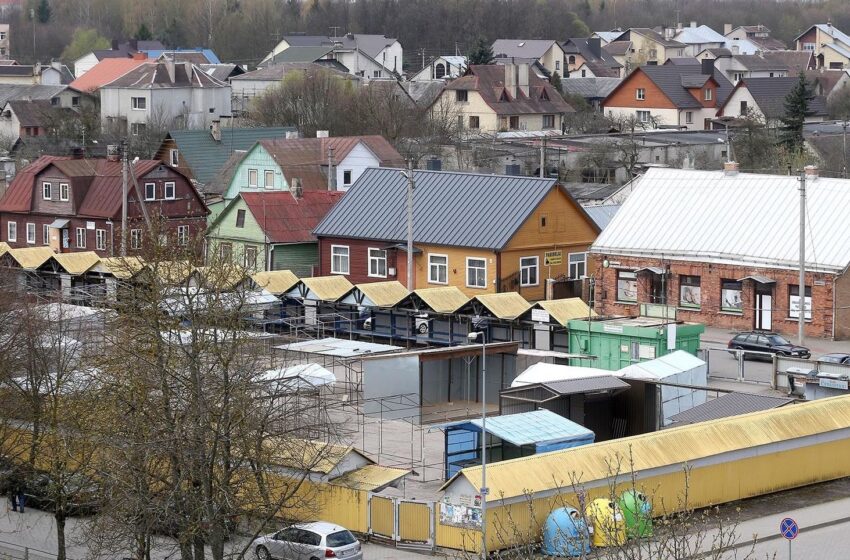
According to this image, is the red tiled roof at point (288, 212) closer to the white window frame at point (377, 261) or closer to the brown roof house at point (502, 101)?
the white window frame at point (377, 261)

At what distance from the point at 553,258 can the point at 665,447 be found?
2075 centimetres

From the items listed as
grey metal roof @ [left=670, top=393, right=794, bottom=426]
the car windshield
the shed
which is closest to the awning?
grey metal roof @ [left=670, top=393, right=794, bottom=426]

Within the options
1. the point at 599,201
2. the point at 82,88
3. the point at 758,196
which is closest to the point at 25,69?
the point at 82,88

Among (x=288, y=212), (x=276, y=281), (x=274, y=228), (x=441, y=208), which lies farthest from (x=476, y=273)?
(x=288, y=212)

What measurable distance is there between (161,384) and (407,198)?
2559 cm

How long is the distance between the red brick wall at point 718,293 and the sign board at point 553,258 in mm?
960

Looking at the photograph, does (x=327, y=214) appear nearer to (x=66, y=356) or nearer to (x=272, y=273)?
(x=272, y=273)

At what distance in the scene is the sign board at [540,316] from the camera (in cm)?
4153

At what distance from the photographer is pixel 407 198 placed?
50500 mm

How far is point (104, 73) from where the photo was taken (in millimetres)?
108562

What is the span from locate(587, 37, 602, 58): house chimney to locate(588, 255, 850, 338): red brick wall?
335ft

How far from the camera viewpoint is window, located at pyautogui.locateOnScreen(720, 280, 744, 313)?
4547 cm

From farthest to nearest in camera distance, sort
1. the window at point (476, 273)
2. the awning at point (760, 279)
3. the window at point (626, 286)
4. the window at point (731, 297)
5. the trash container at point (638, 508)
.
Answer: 1. the window at point (476, 273)
2. the window at point (626, 286)
3. the window at point (731, 297)
4. the awning at point (760, 279)
5. the trash container at point (638, 508)

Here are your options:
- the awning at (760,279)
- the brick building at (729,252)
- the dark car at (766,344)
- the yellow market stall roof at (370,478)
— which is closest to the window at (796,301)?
the brick building at (729,252)
